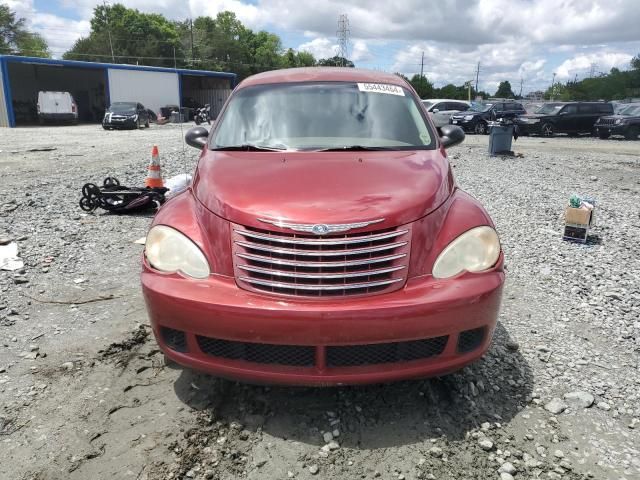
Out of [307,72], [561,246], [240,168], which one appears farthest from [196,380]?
[561,246]

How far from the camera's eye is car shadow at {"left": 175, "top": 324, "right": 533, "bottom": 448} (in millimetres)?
2654

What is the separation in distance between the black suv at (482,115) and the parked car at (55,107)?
24326 mm

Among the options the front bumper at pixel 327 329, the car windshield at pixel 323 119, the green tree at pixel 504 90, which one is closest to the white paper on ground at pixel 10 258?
the car windshield at pixel 323 119

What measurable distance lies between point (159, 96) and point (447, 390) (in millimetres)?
42696

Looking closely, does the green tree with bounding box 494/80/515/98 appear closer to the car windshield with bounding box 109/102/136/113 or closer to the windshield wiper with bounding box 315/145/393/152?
the car windshield with bounding box 109/102/136/113

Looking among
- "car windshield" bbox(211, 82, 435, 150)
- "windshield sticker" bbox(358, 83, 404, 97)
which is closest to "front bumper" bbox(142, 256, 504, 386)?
"car windshield" bbox(211, 82, 435, 150)

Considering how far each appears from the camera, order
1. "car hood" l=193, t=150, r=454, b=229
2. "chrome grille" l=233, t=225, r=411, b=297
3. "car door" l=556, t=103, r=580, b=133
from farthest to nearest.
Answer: "car door" l=556, t=103, r=580, b=133 → "car hood" l=193, t=150, r=454, b=229 → "chrome grille" l=233, t=225, r=411, b=297

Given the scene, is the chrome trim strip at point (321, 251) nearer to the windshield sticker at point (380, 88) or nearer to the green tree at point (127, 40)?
the windshield sticker at point (380, 88)

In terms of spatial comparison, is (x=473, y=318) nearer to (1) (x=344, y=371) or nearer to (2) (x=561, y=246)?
(1) (x=344, y=371)

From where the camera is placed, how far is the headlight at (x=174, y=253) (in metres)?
2.68

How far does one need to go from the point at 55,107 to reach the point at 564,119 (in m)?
30.0

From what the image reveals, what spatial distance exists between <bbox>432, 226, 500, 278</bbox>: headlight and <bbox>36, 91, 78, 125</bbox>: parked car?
35687mm

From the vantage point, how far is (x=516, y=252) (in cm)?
575

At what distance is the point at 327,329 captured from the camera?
2.38 metres
